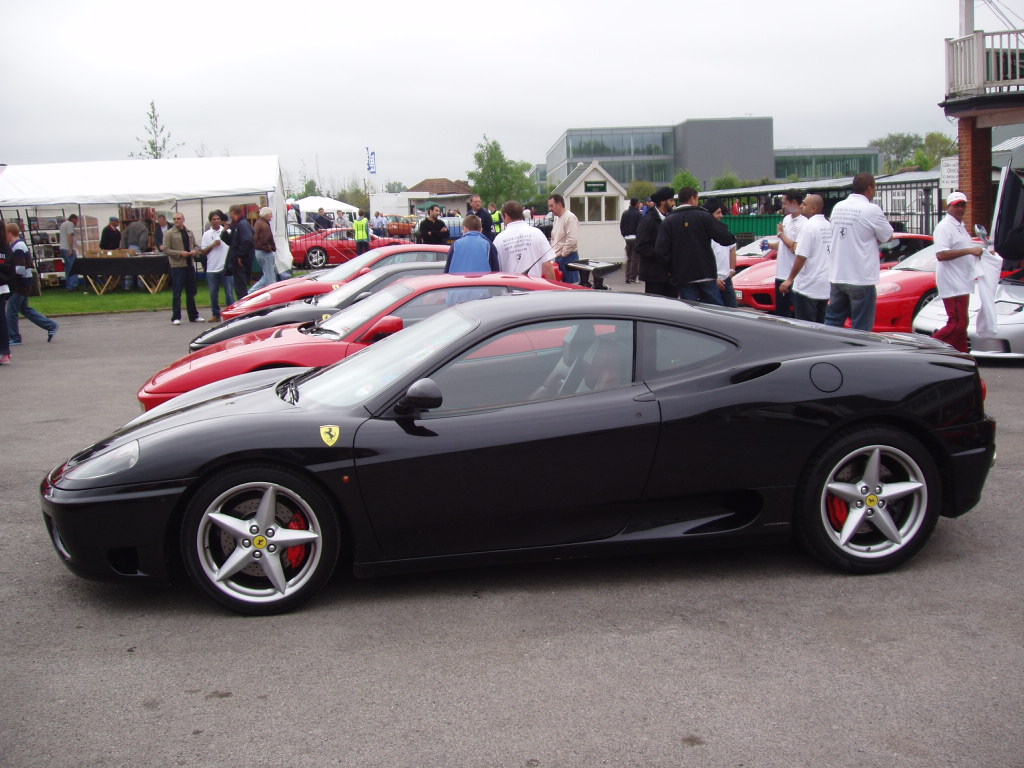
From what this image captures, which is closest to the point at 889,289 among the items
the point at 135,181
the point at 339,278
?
the point at 339,278

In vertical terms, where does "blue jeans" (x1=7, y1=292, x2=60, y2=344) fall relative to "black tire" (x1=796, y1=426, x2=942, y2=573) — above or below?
above

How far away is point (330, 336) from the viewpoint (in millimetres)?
7121

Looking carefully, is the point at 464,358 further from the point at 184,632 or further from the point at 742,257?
the point at 742,257

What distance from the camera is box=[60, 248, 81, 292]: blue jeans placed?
930 inches

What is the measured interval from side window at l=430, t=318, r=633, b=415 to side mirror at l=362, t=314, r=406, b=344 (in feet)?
9.17

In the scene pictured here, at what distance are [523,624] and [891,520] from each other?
5.62ft

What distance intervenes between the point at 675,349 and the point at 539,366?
606 mm

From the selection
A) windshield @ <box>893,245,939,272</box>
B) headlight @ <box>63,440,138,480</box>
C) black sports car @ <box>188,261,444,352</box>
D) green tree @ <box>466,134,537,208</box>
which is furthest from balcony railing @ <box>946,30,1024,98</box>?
green tree @ <box>466,134,537,208</box>

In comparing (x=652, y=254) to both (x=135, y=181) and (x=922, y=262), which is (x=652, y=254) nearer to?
(x=922, y=262)

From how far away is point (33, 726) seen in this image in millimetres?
3121

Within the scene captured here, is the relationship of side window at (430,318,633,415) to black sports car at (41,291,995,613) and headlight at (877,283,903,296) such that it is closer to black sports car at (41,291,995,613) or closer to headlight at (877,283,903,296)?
black sports car at (41,291,995,613)

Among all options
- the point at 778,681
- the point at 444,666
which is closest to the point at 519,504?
the point at 444,666

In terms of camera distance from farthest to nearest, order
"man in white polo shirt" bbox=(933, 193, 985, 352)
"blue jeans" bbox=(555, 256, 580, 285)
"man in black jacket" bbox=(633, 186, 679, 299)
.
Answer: "blue jeans" bbox=(555, 256, 580, 285), "man in black jacket" bbox=(633, 186, 679, 299), "man in white polo shirt" bbox=(933, 193, 985, 352)

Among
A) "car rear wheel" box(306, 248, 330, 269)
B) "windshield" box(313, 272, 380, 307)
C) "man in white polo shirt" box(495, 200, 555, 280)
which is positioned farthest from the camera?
"car rear wheel" box(306, 248, 330, 269)
